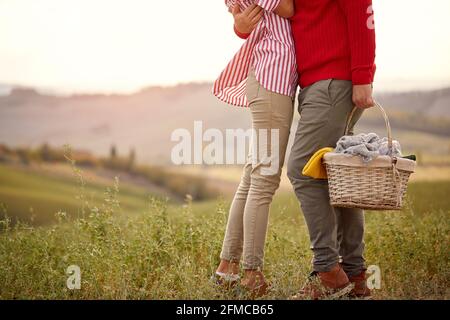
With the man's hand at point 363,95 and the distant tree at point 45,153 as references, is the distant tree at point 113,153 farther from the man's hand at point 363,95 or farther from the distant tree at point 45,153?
the man's hand at point 363,95

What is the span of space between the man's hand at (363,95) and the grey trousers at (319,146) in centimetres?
5

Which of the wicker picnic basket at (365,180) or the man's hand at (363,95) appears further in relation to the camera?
the man's hand at (363,95)

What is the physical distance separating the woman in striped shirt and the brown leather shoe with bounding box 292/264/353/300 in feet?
0.70

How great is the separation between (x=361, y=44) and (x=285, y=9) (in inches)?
15.7

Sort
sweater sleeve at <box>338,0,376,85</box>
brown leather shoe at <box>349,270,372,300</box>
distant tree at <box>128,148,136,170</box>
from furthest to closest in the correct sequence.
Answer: distant tree at <box>128,148,136,170</box>
brown leather shoe at <box>349,270,372,300</box>
sweater sleeve at <box>338,0,376,85</box>

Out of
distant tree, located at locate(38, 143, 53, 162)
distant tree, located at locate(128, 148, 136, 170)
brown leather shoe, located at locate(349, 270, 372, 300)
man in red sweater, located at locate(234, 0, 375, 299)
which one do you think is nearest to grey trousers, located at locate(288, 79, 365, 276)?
man in red sweater, located at locate(234, 0, 375, 299)

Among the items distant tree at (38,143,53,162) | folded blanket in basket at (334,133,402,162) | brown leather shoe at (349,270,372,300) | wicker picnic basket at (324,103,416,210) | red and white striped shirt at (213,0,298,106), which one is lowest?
brown leather shoe at (349,270,372,300)

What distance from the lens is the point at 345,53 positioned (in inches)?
115

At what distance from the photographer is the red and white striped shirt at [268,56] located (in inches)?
114

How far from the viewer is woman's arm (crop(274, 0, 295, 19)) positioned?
2.90 meters

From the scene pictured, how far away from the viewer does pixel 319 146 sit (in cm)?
291

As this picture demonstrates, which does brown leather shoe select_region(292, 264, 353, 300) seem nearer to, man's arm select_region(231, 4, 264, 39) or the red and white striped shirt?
the red and white striped shirt

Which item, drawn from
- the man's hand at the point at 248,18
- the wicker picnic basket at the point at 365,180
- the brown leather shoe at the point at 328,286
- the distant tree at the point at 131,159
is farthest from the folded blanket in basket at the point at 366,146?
the distant tree at the point at 131,159
